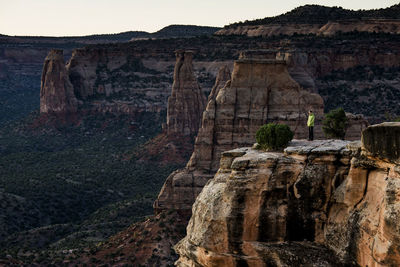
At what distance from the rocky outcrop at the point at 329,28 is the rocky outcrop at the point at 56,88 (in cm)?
3428

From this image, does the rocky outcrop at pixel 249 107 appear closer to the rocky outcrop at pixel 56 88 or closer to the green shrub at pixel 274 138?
the green shrub at pixel 274 138

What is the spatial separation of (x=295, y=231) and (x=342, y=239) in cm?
184

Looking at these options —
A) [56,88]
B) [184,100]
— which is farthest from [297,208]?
[56,88]

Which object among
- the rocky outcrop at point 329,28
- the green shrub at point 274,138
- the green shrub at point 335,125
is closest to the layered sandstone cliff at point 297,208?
the green shrub at point 274,138

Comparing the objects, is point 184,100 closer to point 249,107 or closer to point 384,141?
point 249,107

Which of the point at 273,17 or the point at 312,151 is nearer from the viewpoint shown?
the point at 312,151

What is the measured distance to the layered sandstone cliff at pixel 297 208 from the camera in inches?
963

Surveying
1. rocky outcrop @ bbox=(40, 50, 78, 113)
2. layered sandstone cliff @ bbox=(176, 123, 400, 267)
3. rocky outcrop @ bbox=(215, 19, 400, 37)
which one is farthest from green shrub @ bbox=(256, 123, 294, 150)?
rocky outcrop @ bbox=(40, 50, 78, 113)

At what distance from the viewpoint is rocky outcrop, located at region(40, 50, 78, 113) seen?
13012 centimetres

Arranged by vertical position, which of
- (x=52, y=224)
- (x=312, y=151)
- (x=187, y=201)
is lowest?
(x=52, y=224)

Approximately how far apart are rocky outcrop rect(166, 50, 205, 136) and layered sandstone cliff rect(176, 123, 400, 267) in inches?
2883

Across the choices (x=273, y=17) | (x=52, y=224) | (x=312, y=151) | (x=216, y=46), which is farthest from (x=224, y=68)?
(x=312, y=151)

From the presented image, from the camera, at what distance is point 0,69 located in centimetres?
19838

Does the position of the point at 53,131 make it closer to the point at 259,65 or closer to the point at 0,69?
the point at 0,69
